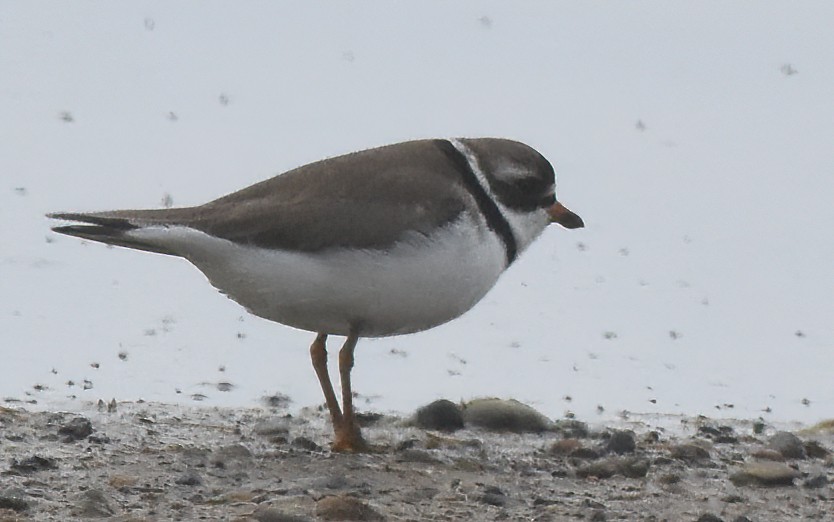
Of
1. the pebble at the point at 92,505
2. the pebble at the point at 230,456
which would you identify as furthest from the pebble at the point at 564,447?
the pebble at the point at 92,505

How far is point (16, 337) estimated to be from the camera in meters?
8.80

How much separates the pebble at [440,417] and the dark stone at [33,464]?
6.39 ft

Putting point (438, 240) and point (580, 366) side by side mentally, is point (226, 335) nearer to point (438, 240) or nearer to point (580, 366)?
point (580, 366)

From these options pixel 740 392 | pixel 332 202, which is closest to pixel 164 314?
pixel 332 202

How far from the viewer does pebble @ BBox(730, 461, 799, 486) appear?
6.88 meters

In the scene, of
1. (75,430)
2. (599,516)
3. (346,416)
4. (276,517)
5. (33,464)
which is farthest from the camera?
(346,416)

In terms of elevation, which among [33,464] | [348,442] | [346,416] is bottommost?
[33,464]

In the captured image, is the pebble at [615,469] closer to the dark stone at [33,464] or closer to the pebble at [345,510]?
the pebble at [345,510]

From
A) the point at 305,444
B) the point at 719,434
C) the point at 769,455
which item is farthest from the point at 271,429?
the point at 769,455

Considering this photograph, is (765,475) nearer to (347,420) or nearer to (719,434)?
(719,434)

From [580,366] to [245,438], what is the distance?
88.9 inches

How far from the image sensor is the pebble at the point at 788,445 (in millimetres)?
7492

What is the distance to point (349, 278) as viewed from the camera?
6801 millimetres

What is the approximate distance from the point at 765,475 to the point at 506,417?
1360 mm
